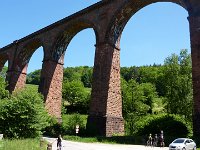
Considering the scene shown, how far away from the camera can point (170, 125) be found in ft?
78.1

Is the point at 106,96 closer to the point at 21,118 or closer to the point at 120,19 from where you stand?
the point at 120,19

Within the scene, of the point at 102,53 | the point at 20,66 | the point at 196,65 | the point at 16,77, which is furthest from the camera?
the point at 20,66

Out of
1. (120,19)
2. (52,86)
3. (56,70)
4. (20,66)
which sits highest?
(120,19)

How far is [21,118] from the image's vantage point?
21.0 metres

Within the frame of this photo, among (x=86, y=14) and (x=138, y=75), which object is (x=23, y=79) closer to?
(x=86, y=14)

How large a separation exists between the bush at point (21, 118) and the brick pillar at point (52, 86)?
1297 cm

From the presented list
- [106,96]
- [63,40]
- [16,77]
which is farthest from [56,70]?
[106,96]

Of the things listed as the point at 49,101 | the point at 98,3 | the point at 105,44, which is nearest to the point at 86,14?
the point at 98,3

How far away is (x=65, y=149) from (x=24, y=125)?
150 inches

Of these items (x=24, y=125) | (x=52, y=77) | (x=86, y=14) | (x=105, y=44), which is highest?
(x=86, y=14)

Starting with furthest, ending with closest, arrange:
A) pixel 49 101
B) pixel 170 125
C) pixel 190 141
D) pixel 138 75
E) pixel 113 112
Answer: pixel 138 75 → pixel 49 101 → pixel 113 112 → pixel 170 125 → pixel 190 141

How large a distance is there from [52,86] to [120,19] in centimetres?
1219

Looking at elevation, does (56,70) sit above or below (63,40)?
below

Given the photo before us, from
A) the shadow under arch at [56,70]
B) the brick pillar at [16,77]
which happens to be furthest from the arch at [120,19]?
the brick pillar at [16,77]
